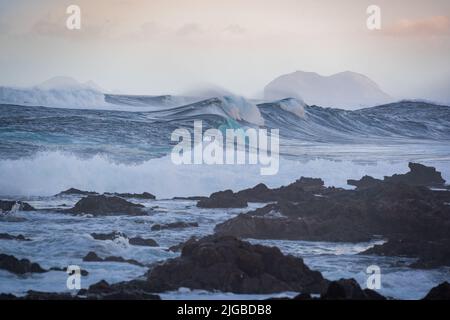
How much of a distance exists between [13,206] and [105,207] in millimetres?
1330

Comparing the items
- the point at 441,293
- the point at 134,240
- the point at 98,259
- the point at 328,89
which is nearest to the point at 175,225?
the point at 134,240

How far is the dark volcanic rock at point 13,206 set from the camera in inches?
473

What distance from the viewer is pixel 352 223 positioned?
11578 mm

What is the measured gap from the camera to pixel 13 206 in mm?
12055

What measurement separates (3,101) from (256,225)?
5329 millimetres

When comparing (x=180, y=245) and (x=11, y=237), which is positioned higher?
(x=11, y=237)

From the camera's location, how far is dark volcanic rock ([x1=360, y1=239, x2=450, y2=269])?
1080 cm

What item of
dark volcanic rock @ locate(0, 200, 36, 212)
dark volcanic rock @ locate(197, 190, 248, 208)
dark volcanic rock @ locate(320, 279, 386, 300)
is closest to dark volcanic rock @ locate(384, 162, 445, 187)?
dark volcanic rock @ locate(197, 190, 248, 208)

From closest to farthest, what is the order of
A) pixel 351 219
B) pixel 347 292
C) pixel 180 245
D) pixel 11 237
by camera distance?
pixel 347 292 → pixel 180 245 → pixel 11 237 → pixel 351 219

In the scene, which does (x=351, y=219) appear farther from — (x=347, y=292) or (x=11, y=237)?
(x=11, y=237)

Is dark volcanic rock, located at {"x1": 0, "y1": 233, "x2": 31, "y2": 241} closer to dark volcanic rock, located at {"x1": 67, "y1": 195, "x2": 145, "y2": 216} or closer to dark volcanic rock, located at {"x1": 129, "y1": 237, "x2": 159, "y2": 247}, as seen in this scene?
dark volcanic rock, located at {"x1": 67, "y1": 195, "x2": 145, "y2": 216}

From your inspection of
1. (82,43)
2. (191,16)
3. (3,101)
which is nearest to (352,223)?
(191,16)
